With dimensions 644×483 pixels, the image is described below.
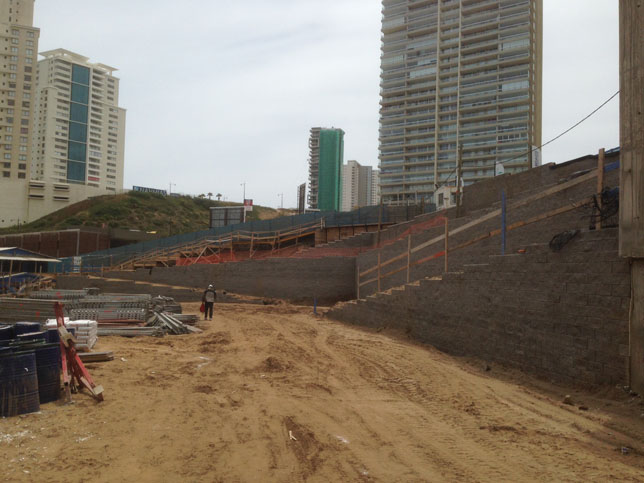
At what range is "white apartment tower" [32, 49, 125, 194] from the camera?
107m

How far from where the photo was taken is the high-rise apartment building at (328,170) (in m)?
108

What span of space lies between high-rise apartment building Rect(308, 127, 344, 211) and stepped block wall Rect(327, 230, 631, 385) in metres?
96.1

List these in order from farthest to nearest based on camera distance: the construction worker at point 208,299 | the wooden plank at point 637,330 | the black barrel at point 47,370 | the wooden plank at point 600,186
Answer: the construction worker at point 208,299 < the wooden plank at point 600,186 < the wooden plank at point 637,330 < the black barrel at point 47,370

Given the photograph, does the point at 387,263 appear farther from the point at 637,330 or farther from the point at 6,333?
Answer: the point at 6,333

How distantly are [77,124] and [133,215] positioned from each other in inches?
1936

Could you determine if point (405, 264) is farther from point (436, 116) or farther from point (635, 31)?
point (436, 116)

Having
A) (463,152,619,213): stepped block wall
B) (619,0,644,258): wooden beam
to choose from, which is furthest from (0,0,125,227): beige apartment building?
(619,0,644,258): wooden beam

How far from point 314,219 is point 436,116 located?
48.9 meters

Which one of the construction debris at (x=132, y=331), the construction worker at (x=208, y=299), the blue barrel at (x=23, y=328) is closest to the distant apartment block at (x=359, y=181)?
the construction worker at (x=208, y=299)

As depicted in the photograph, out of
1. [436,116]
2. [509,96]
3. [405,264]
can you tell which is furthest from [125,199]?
[405,264]

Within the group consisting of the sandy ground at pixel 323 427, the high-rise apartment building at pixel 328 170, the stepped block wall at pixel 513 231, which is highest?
the high-rise apartment building at pixel 328 170

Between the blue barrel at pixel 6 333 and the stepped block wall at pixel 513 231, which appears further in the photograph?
the stepped block wall at pixel 513 231

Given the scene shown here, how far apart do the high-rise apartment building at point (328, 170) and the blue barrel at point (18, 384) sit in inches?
3971

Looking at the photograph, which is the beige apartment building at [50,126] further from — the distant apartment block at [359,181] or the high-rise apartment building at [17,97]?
the distant apartment block at [359,181]
